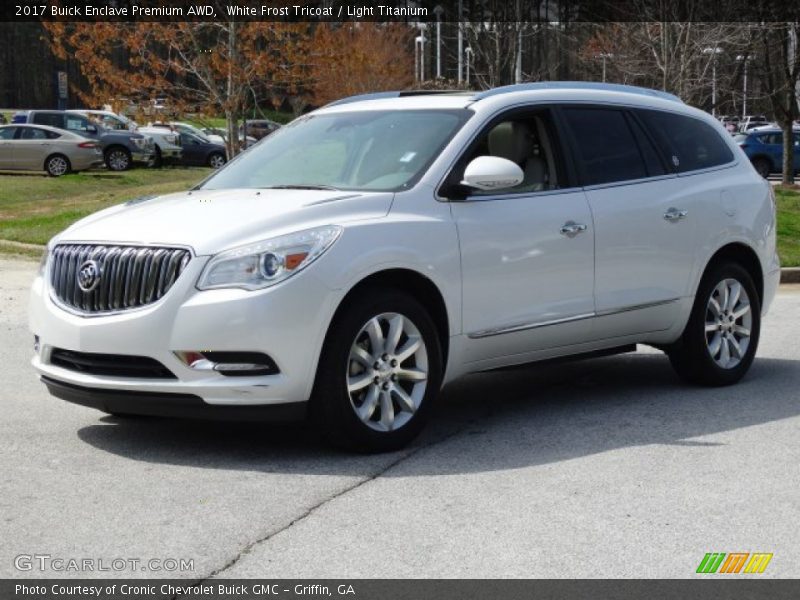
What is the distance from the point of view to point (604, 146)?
8.23 m

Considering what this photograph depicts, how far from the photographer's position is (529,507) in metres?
5.82

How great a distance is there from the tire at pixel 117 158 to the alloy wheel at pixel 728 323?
32.6 meters

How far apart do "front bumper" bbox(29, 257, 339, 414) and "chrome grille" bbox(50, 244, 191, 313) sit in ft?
0.21

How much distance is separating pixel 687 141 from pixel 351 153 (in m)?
2.42

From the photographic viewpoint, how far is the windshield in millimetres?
7328

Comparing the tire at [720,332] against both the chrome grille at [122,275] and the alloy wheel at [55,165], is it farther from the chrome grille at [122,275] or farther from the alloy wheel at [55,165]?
the alloy wheel at [55,165]

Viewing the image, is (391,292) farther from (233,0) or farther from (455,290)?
(233,0)

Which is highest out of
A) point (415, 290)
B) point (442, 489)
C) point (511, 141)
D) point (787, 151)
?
point (511, 141)

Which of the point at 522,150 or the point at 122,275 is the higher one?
the point at 522,150

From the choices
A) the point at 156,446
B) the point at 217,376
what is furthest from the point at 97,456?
the point at 217,376

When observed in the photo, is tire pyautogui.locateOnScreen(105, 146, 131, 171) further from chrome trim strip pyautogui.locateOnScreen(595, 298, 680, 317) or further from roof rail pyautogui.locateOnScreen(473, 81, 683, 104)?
chrome trim strip pyautogui.locateOnScreen(595, 298, 680, 317)

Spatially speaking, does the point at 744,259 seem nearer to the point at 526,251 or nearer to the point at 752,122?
the point at 526,251
